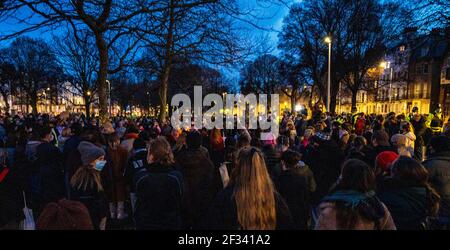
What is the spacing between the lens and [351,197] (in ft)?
8.48

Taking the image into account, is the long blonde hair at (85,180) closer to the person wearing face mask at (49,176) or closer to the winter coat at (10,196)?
the person wearing face mask at (49,176)

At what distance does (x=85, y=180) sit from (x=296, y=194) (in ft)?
9.04

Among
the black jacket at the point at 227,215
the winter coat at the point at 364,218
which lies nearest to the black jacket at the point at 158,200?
the black jacket at the point at 227,215

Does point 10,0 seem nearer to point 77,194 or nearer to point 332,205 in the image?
point 77,194

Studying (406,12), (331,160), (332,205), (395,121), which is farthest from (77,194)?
(406,12)

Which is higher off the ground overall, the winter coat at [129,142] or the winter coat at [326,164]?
the winter coat at [129,142]

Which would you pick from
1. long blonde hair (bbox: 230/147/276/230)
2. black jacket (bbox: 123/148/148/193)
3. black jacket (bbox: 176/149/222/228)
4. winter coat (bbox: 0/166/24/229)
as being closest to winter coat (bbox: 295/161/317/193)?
black jacket (bbox: 176/149/222/228)

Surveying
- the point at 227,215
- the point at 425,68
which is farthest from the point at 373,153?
the point at 425,68

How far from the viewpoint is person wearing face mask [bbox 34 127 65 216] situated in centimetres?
467

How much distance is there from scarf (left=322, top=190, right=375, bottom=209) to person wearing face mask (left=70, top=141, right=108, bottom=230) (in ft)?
9.21

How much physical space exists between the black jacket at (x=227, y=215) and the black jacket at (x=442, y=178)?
2.43m

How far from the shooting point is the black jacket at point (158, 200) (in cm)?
343
